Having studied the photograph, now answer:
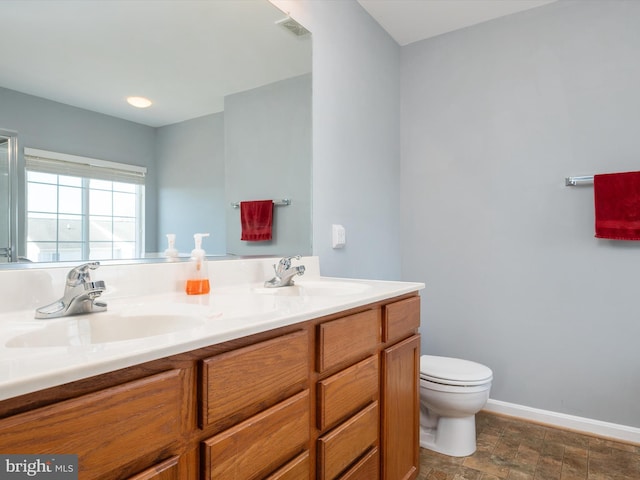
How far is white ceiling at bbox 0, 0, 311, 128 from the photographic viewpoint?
0.99 m

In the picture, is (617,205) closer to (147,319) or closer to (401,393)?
(401,393)

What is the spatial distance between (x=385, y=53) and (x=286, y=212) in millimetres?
1396

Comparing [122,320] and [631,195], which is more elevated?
[631,195]

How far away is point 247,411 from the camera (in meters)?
0.79

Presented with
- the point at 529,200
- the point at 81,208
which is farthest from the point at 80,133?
the point at 529,200

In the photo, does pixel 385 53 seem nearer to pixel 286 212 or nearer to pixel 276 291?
pixel 286 212

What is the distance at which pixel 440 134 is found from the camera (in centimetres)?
254

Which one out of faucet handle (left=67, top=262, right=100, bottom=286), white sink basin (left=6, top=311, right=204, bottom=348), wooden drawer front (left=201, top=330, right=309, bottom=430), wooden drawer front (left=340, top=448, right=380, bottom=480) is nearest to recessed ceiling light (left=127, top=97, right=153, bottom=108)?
faucet handle (left=67, top=262, right=100, bottom=286)

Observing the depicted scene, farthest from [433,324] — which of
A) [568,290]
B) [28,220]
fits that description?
[28,220]

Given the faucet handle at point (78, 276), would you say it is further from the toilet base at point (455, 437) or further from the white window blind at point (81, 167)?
the toilet base at point (455, 437)

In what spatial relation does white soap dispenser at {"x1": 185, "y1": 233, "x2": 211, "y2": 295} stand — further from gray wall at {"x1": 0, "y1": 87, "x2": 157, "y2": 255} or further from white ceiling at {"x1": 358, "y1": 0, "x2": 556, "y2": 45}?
white ceiling at {"x1": 358, "y1": 0, "x2": 556, "y2": 45}

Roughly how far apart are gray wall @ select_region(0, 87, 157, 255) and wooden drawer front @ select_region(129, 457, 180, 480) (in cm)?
76

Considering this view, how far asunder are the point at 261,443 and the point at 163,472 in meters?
0.22

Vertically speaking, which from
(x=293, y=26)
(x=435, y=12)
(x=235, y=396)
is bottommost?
(x=235, y=396)
